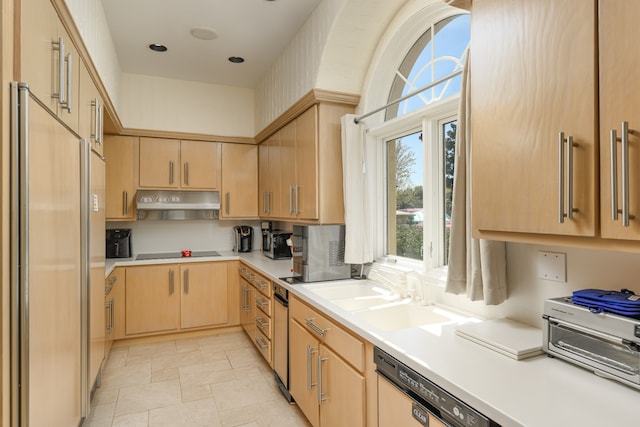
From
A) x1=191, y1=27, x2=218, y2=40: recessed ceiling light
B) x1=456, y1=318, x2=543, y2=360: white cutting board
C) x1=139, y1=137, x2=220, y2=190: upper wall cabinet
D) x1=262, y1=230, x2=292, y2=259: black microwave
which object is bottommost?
x1=456, y1=318, x2=543, y2=360: white cutting board

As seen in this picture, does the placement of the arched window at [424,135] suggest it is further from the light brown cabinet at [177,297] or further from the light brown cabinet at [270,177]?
the light brown cabinet at [177,297]

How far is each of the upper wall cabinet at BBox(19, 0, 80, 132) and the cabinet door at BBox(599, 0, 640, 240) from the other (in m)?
1.67

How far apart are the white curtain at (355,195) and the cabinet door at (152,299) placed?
222 centimetres

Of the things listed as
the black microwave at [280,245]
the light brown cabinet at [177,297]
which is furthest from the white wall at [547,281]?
the light brown cabinet at [177,297]

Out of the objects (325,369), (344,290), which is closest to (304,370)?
(325,369)

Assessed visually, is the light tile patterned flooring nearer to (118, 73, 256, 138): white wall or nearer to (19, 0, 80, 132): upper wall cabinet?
(19, 0, 80, 132): upper wall cabinet

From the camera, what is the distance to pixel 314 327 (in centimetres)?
216

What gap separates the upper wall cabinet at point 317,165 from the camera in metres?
2.86

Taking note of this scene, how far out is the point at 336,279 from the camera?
2832mm

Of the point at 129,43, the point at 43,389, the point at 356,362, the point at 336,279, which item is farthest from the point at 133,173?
the point at 356,362

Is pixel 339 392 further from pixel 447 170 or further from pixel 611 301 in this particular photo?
pixel 447 170

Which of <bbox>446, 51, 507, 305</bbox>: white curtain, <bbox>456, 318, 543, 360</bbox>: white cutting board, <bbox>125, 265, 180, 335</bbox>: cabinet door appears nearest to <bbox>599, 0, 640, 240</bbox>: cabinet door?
<bbox>456, 318, 543, 360</bbox>: white cutting board

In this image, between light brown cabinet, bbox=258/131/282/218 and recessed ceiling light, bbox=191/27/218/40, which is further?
light brown cabinet, bbox=258/131/282/218

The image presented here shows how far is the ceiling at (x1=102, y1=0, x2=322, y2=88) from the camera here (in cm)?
281
